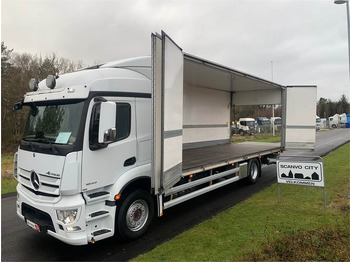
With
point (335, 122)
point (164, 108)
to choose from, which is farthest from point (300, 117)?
point (335, 122)

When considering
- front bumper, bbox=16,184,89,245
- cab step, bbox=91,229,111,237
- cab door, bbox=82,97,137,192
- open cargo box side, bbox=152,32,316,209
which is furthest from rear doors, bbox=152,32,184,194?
front bumper, bbox=16,184,89,245

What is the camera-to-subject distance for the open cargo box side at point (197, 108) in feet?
12.9

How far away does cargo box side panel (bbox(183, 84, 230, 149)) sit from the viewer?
9.13 m

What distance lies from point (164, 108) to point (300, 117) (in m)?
7.11

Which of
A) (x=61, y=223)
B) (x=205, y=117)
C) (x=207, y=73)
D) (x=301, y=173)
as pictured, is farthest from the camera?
(x=205, y=117)

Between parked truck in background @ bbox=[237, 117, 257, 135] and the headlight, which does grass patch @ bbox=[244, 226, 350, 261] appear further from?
parked truck in background @ bbox=[237, 117, 257, 135]

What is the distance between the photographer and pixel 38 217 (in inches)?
155

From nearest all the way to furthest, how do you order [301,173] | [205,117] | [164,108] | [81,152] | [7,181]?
[81,152] → [164,108] → [301,173] → [7,181] → [205,117]

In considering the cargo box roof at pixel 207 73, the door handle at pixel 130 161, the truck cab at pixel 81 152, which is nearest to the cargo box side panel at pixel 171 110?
the truck cab at pixel 81 152

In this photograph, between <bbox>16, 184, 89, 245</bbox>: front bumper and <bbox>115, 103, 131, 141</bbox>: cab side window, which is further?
<bbox>115, 103, 131, 141</bbox>: cab side window

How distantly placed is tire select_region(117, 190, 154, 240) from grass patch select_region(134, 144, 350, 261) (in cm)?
57

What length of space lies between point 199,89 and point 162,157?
20.0ft

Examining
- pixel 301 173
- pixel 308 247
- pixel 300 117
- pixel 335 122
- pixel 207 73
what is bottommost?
pixel 308 247

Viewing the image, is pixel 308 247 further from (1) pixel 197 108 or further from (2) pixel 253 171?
(1) pixel 197 108
